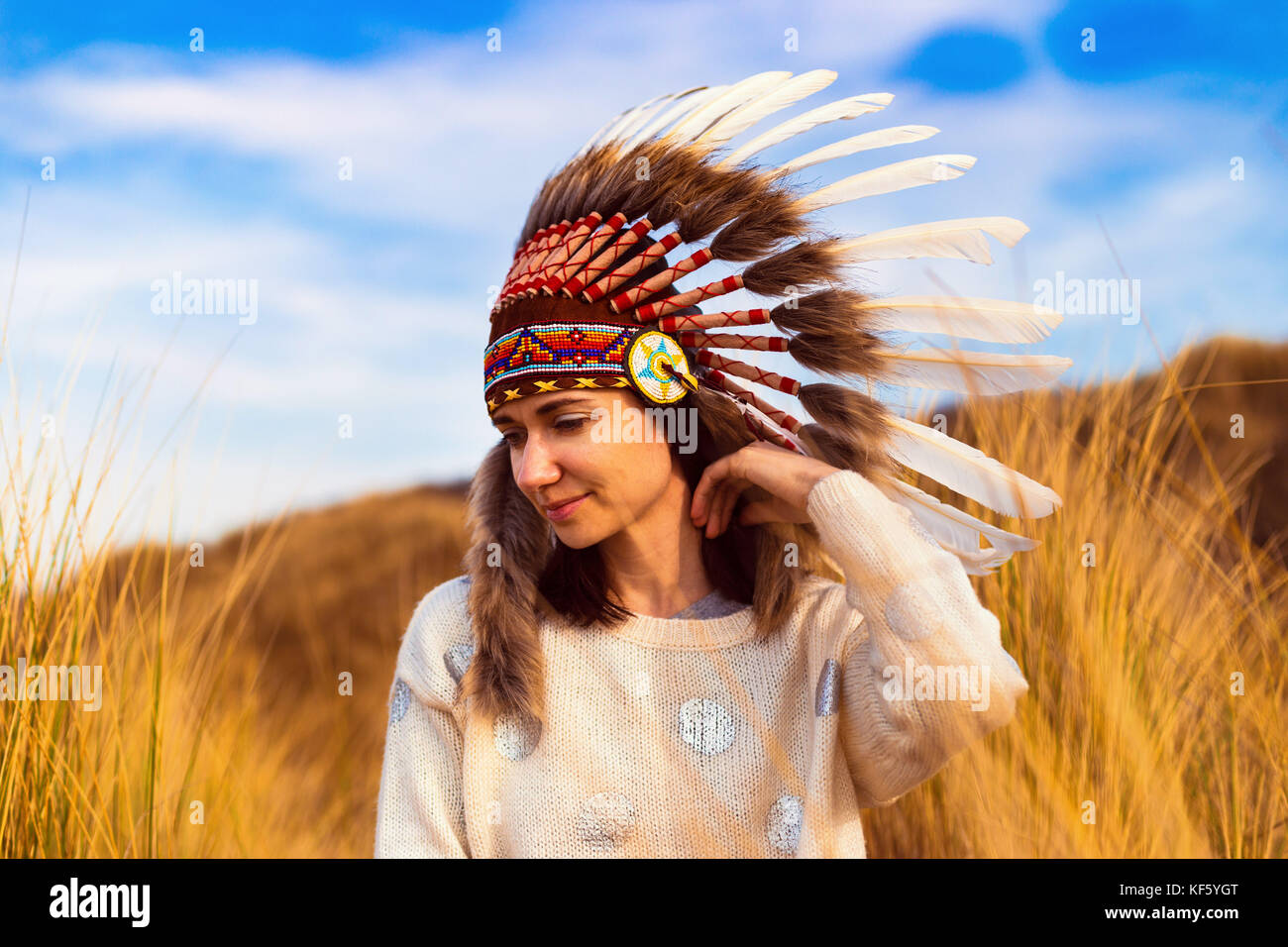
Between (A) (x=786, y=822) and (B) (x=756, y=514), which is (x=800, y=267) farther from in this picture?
(A) (x=786, y=822)

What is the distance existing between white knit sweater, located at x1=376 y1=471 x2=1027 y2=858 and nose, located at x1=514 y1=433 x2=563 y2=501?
39 cm

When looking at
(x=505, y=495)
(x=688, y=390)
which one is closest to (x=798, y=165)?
(x=688, y=390)

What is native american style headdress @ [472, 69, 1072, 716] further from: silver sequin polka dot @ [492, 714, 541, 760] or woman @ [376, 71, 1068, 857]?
silver sequin polka dot @ [492, 714, 541, 760]

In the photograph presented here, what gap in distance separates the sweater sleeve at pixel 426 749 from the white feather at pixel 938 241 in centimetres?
127

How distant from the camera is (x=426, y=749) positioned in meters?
2.18

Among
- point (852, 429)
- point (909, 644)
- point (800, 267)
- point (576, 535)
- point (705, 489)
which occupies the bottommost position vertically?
point (909, 644)

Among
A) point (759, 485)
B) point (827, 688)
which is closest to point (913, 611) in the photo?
point (827, 688)

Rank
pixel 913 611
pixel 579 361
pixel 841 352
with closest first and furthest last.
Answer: pixel 913 611 < pixel 579 361 < pixel 841 352

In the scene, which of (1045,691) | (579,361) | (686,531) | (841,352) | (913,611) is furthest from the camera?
(1045,691)

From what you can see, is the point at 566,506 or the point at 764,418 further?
the point at 764,418

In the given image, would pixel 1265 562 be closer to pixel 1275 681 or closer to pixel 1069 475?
pixel 1275 681

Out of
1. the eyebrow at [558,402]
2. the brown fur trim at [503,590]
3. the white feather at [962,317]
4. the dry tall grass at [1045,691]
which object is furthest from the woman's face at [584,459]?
the dry tall grass at [1045,691]

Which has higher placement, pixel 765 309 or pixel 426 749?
pixel 765 309

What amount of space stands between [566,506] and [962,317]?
1.05 metres
